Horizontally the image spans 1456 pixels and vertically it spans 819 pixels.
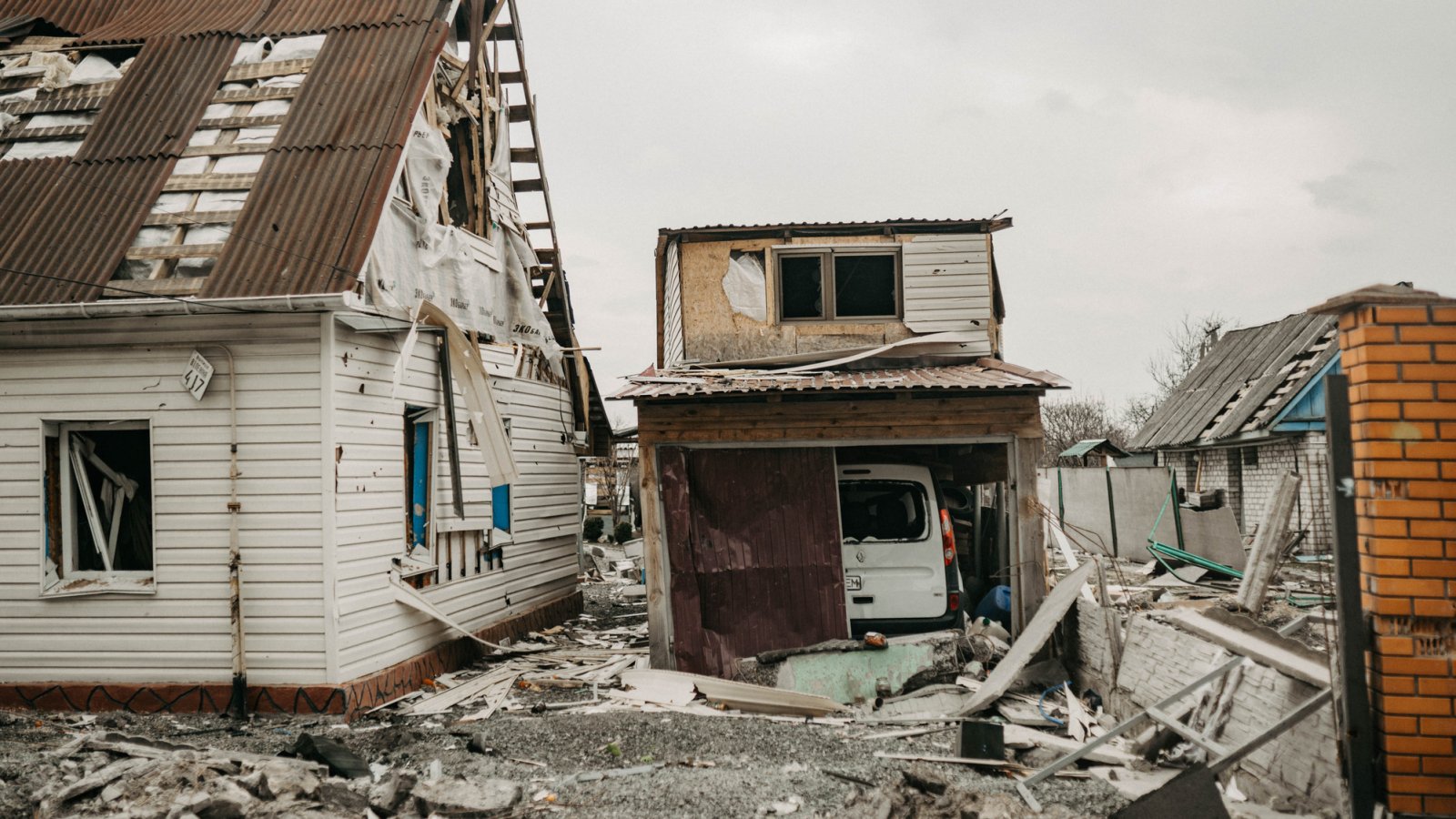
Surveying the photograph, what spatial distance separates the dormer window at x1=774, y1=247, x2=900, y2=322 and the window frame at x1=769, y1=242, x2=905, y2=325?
12 mm

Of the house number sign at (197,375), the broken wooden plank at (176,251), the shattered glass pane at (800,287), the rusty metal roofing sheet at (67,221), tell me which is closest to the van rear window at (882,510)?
the shattered glass pane at (800,287)

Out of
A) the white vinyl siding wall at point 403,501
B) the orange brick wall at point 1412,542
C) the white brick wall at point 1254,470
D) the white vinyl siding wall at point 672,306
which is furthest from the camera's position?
the white brick wall at point 1254,470

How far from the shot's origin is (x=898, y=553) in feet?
32.6

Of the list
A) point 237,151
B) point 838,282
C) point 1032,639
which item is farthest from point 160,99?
point 1032,639

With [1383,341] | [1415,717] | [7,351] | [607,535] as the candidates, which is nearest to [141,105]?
[7,351]

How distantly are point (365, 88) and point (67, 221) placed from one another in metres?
3.19

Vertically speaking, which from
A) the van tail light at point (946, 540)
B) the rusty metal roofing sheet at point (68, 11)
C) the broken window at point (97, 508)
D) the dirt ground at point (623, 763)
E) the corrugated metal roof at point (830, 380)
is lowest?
the dirt ground at point (623, 763)

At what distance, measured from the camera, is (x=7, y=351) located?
8.79 metres

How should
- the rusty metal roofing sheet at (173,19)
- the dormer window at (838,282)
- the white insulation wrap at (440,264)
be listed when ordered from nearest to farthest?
the white insulation wrap at (440,264)
the rusty metal roofing sheet at (173,19)
the dormer window at (838,282)

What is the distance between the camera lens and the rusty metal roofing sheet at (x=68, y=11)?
12.6 meters

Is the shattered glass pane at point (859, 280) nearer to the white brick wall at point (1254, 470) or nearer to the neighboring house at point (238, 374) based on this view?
the neighboring house at point (238, 374)

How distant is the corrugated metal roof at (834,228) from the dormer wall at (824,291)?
3.0 inches

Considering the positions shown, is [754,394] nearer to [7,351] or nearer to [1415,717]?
[1415,717]

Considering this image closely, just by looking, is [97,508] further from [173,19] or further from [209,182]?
[173,19]
